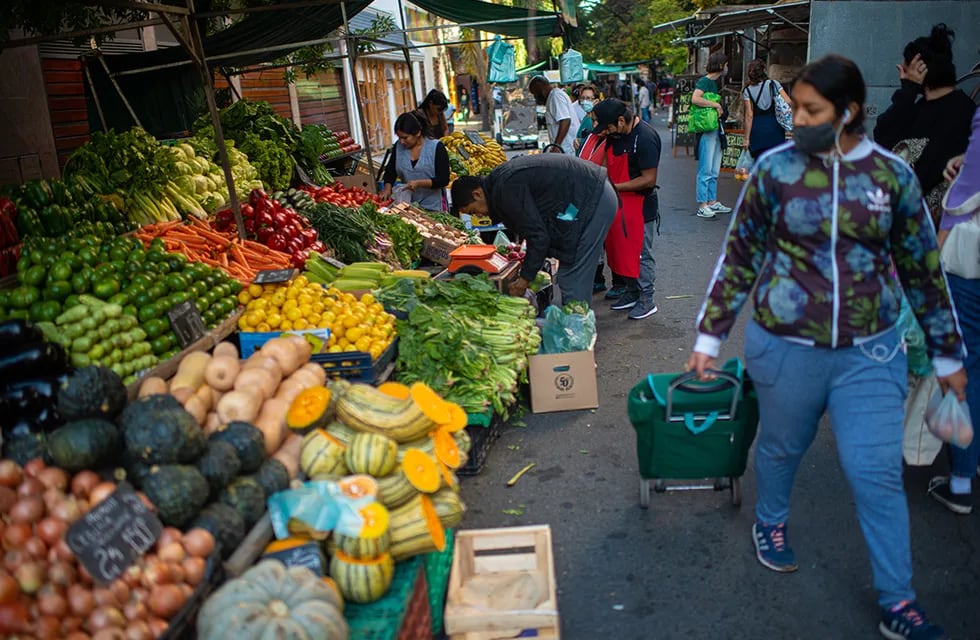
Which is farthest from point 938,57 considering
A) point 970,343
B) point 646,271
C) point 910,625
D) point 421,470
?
point 421,470

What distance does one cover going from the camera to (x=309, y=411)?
3354 millimetres

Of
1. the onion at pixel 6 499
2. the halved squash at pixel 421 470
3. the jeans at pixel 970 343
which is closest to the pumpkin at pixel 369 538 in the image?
the halved squash at pixel 421 470

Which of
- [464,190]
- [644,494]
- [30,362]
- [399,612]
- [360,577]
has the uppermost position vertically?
[464,190]

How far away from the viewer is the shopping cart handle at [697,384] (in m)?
3.70

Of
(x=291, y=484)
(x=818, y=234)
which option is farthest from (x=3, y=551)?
(x=818, y=234)

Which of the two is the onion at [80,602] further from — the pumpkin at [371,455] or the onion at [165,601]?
the pumpkin at [371,455]

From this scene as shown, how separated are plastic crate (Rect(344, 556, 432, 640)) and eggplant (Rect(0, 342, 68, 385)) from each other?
79.6 inches

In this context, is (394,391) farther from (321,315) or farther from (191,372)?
(321,315)

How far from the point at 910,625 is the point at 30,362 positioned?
12.9 feet

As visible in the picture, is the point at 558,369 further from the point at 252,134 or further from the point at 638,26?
the point at 638,26

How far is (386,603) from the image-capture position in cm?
280

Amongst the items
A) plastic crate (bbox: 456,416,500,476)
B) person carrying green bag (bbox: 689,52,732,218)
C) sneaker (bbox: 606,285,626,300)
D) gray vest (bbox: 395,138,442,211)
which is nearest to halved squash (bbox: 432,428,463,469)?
plastic crate (bbox: 456,416,500,476)

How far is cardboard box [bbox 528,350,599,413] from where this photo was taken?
5539 millimetres

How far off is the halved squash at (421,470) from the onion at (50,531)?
3.99 ft
